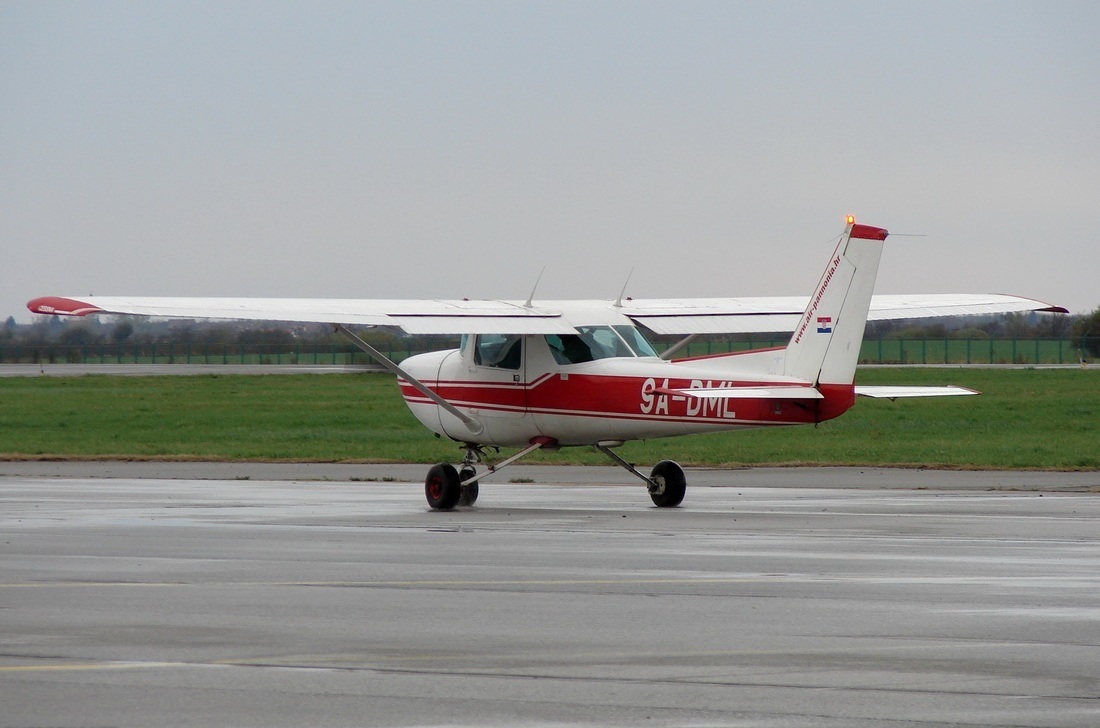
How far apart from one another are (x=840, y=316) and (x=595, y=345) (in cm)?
332

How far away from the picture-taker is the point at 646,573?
1263cm

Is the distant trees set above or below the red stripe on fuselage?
above

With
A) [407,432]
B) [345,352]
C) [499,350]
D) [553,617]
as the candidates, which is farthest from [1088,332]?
[553,617]

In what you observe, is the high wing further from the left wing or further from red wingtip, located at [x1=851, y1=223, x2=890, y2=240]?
red wingtip, located at [x1=851, y1=223, x2=890, y2=240]

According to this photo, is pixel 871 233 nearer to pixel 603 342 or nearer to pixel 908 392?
pixel 908 392

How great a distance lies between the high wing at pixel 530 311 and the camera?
63.9 ft

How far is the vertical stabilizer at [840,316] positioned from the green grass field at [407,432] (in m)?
8.89

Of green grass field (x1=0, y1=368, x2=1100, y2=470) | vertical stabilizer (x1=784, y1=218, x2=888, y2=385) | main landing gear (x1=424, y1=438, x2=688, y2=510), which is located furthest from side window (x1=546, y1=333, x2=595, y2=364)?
green grass field (x1=0, y1=368, x2=1100, y2=470)

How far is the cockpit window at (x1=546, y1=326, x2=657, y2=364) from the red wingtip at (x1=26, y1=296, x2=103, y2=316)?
538 cm

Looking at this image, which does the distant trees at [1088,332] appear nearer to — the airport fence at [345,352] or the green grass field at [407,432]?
the airport fence at [345,352]

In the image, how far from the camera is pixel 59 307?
714 inches

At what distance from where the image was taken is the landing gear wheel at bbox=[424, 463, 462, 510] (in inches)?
778

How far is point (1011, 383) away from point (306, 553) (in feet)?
148

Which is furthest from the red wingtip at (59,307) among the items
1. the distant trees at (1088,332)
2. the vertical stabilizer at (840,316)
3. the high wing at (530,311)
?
the distant trees at (1088,332)
